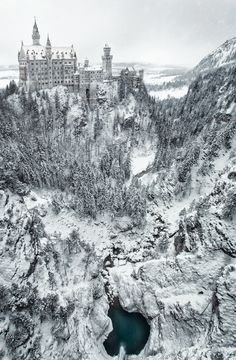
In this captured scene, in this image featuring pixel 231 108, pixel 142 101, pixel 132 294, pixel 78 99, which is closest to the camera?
pixel 132 294

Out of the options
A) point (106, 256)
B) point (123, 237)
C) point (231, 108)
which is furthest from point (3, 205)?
point (231, 108)

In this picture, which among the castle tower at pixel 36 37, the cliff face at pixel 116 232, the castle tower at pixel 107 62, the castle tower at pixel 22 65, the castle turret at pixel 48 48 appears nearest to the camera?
the cliff face at pixel 116 232

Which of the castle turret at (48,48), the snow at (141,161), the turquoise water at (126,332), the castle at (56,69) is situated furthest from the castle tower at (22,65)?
the turquoise water at (126,332)

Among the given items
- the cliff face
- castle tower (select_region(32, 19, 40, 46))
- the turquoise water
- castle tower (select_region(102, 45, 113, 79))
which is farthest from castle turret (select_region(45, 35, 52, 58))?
the turquoise water

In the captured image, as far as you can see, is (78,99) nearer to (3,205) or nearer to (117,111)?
(117,111)

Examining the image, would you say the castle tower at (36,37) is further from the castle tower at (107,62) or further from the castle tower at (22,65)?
the castle tower at (107,62)
